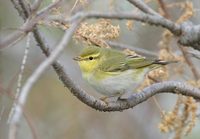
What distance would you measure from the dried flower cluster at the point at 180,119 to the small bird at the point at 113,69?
275 mm

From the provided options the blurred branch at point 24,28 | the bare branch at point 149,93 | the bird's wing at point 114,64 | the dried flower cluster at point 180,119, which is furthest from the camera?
the bird's wing at point 114,64

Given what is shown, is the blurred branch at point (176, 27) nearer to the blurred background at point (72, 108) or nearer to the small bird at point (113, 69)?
the small bird at point (113, 69)

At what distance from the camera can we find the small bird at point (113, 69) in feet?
12.0

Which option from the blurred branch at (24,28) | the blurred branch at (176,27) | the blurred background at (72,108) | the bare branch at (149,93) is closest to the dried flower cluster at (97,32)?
the bare branch at (149,93)

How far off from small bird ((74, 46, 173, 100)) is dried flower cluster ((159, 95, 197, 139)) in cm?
28

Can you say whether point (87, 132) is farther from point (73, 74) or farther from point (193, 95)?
point (193, 95)

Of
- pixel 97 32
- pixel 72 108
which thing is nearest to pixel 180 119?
pixel 97 32

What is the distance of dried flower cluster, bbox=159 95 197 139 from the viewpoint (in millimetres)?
3543

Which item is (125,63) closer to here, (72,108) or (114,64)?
(114,64)

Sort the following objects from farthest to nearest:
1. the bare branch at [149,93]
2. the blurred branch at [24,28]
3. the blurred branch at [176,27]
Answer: the bare branch at [149,93]
the blurred branch at [176,27]
the blurred branch at [24,28]

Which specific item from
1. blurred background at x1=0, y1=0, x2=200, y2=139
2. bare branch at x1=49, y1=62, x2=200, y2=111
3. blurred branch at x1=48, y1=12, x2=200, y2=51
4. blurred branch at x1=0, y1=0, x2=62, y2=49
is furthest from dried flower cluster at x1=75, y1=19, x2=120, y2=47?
blurred background at x1=0, y1=0, x2=200, y2=139

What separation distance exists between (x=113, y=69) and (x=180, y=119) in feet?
1.79

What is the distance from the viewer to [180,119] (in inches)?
145

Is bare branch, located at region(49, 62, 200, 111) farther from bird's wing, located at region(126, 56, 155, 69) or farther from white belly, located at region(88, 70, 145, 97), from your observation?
bird's wing, located at region(126, 56, 155, 69)
